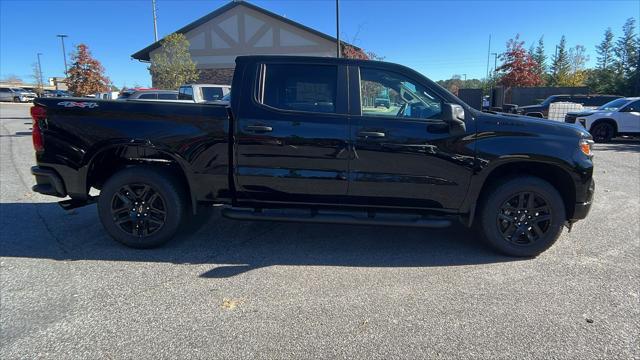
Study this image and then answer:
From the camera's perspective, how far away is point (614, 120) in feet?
49.7

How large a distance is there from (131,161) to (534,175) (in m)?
4.33

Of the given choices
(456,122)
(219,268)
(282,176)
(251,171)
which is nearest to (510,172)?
(456,122)

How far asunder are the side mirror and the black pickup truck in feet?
0.04

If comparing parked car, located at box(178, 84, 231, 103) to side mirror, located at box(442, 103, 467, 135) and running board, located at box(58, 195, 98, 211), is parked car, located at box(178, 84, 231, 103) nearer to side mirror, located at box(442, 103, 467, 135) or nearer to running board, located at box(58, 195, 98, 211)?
running board, located at box(58, 195, 98, 211)

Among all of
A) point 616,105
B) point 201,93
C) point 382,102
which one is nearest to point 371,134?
point 382,102

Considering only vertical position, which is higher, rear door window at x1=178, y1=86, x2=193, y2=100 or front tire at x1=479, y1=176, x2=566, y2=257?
rear door window at x1=178, y1=86, x2=193, y2=100

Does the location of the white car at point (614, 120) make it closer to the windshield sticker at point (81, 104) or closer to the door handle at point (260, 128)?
the door handle at point (260, 128)

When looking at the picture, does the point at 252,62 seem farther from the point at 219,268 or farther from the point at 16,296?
the point at 16,296

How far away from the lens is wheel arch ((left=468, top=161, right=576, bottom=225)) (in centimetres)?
422

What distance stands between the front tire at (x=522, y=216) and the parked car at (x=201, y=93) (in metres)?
13.1

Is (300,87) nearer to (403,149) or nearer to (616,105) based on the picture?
(403,149)

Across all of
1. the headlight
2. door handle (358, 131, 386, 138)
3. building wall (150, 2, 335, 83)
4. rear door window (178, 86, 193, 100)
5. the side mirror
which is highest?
building wall (150, 2, 335, 83)

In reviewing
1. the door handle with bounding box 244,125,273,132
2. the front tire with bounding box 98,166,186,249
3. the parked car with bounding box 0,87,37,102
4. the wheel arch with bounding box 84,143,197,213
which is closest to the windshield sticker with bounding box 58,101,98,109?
the wheel arch with bounding box 84,143,197,213

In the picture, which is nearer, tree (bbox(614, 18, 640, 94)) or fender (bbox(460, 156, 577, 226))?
fender (bbox(460, 156, 577, 226))
